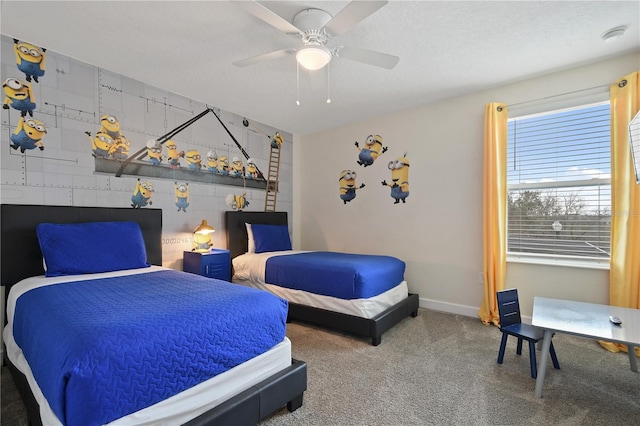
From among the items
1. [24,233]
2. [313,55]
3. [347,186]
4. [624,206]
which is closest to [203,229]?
[24,233]

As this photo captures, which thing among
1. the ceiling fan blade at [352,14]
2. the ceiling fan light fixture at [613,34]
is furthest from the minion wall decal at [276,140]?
the ceiling fan light fixture at [613,34]

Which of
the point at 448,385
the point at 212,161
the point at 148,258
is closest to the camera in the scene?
the point at 448,385

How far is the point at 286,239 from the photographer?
13.7 ft

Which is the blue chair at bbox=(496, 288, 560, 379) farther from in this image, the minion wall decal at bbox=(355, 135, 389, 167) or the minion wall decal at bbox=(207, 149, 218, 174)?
the minion wall decal at bbox=(207, 149, 218, 174)

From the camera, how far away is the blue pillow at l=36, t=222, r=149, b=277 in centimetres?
226

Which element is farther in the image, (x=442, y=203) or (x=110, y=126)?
(x=442, y=203)

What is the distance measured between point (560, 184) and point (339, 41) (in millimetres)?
2503

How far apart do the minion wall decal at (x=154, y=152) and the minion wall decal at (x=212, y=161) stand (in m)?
0.57

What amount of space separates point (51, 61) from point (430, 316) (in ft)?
14.1

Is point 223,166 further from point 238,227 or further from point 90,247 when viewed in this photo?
point 90,247

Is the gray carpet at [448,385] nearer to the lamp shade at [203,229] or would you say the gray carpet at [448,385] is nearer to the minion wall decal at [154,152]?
the lamp shade at [203,229]

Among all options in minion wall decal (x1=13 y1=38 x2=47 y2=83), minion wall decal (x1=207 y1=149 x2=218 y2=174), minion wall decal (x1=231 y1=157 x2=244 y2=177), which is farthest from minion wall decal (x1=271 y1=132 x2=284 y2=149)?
minion wall decal (x1=13 y1=38 x2=47 y2=83)

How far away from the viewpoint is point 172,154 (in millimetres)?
3348

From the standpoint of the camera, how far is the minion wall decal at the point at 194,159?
137 inches
